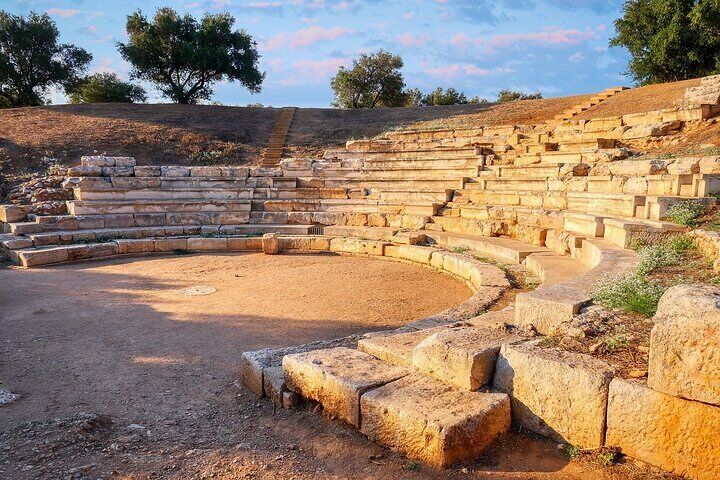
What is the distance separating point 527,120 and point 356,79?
16.9 m

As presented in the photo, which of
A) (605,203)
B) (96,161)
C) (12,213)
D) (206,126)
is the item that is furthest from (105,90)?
(605,203)

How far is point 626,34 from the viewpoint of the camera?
80.8ft

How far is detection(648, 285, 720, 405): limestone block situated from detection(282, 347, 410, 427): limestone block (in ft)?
5.32

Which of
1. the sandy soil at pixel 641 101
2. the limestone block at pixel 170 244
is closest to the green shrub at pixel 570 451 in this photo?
the limestone block at pixel 170 244

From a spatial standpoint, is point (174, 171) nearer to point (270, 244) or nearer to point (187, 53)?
point (270, 244)

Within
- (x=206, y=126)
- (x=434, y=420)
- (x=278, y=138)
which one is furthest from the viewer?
(x=206, y=126)

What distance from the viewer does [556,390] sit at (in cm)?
291

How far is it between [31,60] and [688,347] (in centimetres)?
3309

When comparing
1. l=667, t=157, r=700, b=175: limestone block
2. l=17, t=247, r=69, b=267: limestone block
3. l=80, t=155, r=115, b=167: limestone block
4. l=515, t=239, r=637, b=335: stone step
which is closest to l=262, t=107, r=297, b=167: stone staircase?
l=80, t=155, r=115, b=167: limestone block

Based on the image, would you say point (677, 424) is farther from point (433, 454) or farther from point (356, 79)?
point (356, 79)

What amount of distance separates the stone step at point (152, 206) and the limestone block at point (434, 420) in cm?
1043

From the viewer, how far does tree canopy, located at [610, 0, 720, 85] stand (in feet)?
67.8

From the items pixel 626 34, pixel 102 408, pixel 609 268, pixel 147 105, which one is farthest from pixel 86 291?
pixel 626 34

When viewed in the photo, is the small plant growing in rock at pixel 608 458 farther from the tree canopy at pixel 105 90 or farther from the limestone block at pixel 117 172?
the tree canopy at pixel 105 90
